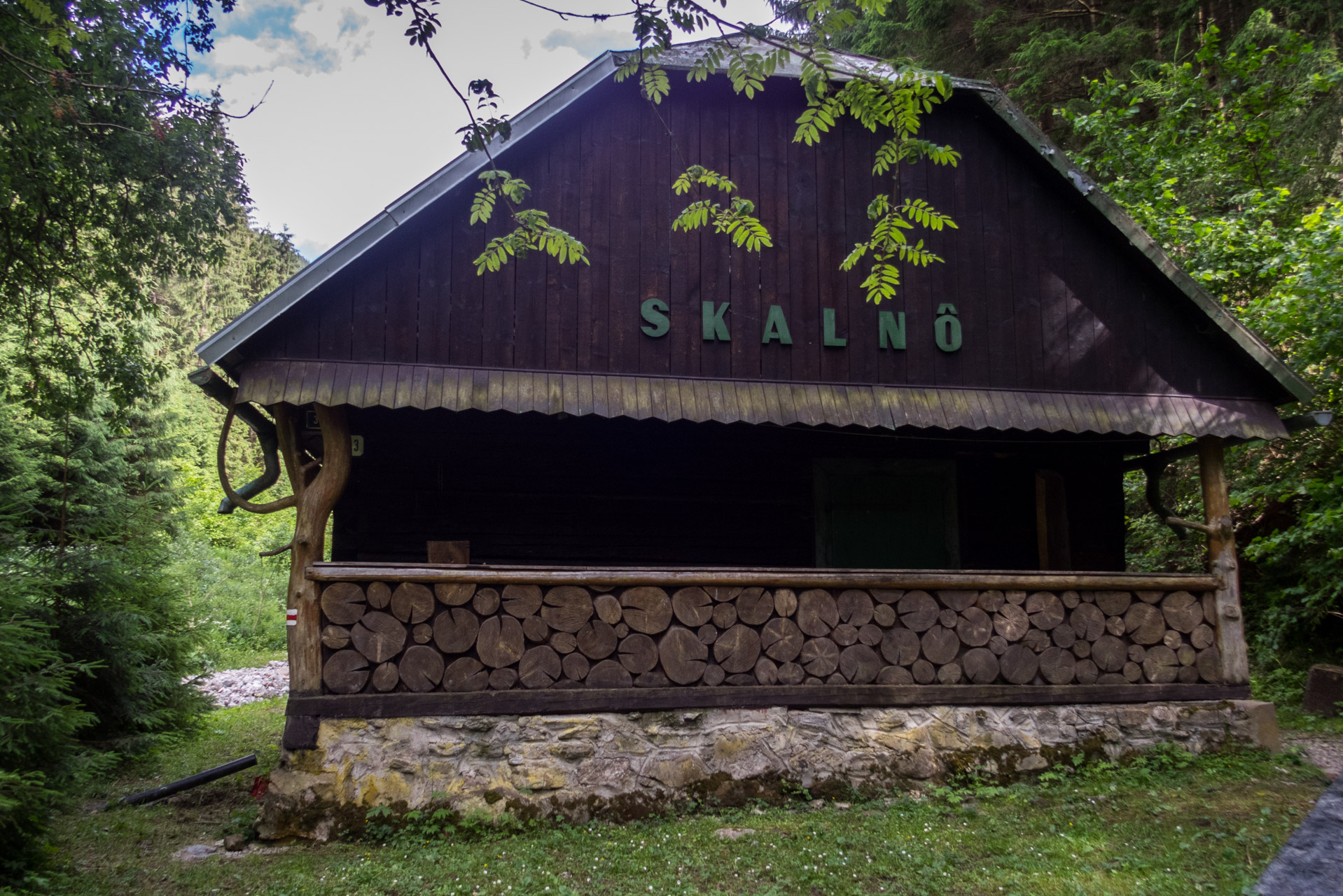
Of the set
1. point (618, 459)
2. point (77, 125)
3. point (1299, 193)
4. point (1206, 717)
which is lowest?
point (1206, 717)

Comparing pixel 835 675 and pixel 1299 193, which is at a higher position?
pixel 1299 193

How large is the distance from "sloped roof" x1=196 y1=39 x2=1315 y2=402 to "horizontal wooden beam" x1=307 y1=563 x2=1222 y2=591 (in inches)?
72.6

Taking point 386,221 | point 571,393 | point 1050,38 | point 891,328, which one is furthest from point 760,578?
point 1050,38

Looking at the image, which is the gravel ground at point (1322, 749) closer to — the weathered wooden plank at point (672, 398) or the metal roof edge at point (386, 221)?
the weathered wooden plank at point (672, 398)

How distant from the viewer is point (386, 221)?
6605mm

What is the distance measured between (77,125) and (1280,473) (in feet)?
44.2

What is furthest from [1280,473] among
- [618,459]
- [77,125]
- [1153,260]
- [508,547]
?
[77,125]

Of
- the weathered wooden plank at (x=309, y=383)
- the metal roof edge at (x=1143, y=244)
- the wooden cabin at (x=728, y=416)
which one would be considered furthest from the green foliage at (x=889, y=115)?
the weathered wooden plank at (x=309, y=383)

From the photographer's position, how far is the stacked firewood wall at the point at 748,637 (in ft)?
20.4

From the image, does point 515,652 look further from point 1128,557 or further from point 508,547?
point 1128,557

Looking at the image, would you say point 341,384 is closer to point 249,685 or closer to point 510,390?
point 510,390

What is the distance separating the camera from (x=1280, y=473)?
10.2m

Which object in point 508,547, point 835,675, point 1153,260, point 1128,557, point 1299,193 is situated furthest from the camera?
point 1128,557

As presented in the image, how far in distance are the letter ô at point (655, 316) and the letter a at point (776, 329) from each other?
0.84 meters
